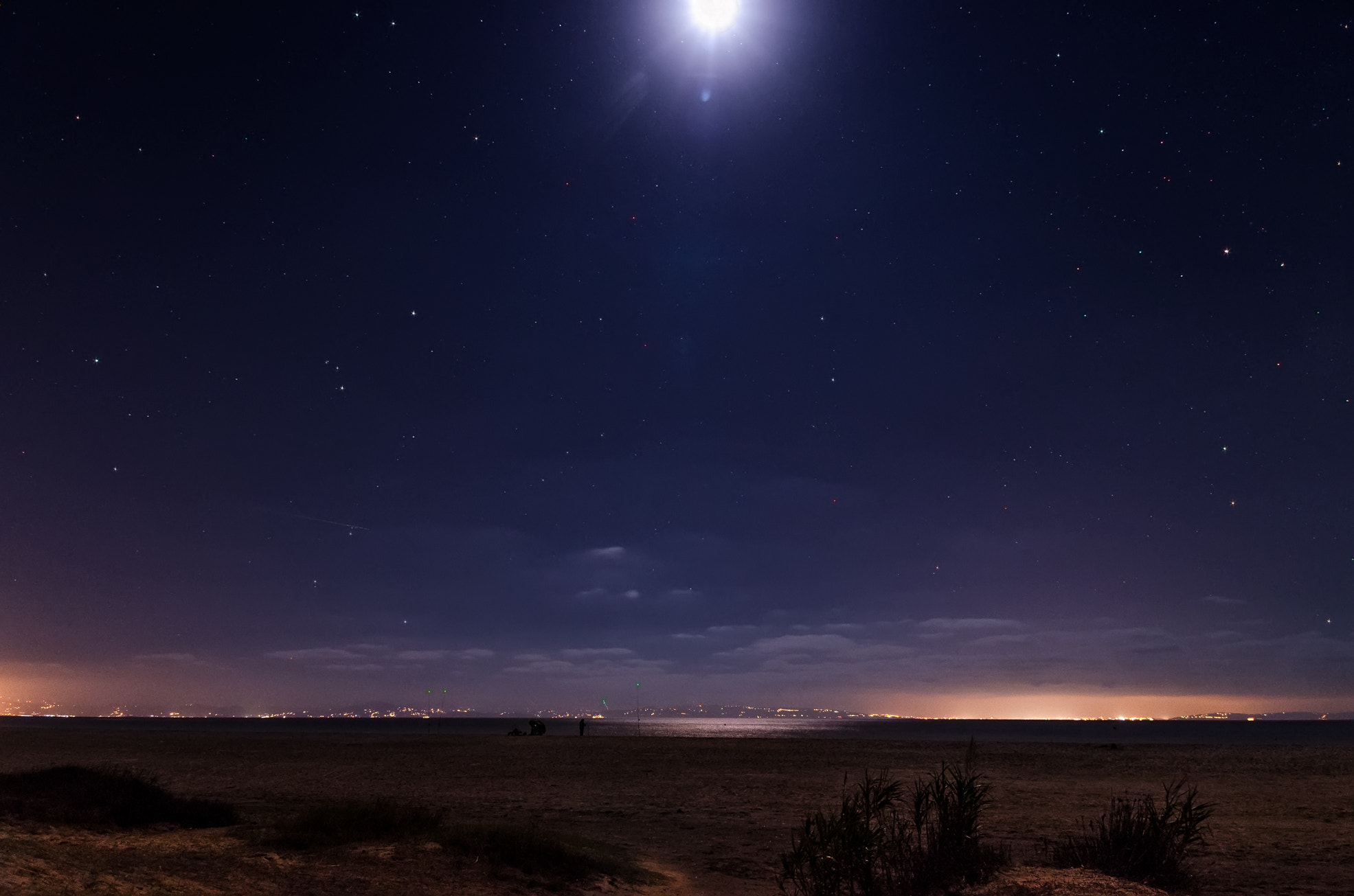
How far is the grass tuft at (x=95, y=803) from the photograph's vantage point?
44.1 ft

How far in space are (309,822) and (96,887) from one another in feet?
15.2

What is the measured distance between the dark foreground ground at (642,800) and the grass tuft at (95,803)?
738 mm

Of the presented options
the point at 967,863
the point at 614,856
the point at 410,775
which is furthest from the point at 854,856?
the point at 410,775

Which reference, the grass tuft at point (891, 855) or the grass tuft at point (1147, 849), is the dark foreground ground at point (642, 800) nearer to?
the grass tuft at point (891, 855)

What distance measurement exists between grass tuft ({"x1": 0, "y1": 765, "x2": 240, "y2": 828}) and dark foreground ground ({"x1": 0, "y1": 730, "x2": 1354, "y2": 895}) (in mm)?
738

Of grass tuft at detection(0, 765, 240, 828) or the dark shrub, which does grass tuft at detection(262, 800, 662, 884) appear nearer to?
the dark shrub

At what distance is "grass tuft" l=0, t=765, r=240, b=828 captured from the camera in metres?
13.4

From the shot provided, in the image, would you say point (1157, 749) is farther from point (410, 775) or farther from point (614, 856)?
point (614, 856)

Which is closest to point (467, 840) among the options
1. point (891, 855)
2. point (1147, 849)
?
point (891, 855)

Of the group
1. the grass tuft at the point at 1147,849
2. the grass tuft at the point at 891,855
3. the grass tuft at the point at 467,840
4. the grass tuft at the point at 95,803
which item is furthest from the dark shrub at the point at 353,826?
the grass tuft at the point at 1147,849

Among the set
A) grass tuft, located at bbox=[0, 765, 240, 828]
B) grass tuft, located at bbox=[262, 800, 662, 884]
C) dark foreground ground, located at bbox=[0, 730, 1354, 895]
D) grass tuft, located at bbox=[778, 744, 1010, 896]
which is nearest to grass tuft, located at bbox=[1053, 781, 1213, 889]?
grass tuft, located at bbox=[778, 744, 1010, 896]

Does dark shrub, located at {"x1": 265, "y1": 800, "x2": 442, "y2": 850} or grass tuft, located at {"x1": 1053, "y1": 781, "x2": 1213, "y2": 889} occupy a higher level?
grass tuft, located at {"x1": 1053, "y1": 781, "x2": 1213, "y2": 889}

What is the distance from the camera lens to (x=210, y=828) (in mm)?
14328

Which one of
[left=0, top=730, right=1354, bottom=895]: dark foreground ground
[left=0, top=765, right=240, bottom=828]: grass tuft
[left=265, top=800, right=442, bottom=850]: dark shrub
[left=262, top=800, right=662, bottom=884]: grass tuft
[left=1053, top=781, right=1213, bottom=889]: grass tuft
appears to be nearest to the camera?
[left=1053, top=781, right=1213, bottom=889]: grass tuft
